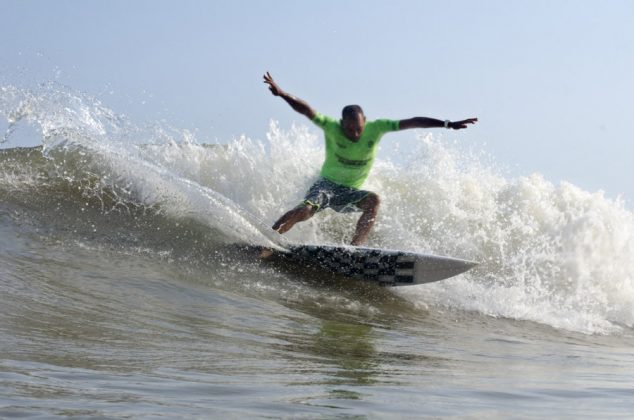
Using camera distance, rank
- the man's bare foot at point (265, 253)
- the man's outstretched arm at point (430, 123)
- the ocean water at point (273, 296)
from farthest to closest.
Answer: the man's bare foot at point (265, 253), the man's outstretched arm at point (430, 123), the ocean water at point (273, 296)

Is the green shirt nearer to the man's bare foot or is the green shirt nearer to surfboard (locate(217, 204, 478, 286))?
surfboard (locate(217, 204, 478, 286))

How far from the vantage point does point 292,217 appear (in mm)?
8930

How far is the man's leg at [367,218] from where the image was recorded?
8969 mm

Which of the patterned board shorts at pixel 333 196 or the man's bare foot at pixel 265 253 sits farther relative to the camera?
the patterned board shorts at pixel 333 196

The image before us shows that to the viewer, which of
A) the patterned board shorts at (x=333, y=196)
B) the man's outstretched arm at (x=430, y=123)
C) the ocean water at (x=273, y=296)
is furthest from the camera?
the patterned board shorts at (x=333, y=196)

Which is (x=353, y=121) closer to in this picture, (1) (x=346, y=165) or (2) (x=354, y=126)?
(2) (x=354, y=126)

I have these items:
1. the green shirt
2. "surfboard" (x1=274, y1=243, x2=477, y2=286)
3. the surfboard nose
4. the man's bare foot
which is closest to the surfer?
the green shirt

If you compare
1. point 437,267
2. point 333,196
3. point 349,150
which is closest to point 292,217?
point 333,196

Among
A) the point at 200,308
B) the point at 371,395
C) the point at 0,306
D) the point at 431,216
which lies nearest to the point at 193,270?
the point at 200,308

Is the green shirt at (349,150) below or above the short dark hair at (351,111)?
below

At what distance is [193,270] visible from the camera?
7930mm

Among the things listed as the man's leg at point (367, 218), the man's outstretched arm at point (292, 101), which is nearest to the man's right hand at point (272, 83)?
the man's outstretched arm at point (292, 101)

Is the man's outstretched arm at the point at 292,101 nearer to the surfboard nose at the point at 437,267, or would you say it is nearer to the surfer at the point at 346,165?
the surfer at the point at 346,165

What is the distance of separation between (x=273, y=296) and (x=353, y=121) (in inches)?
90.5
